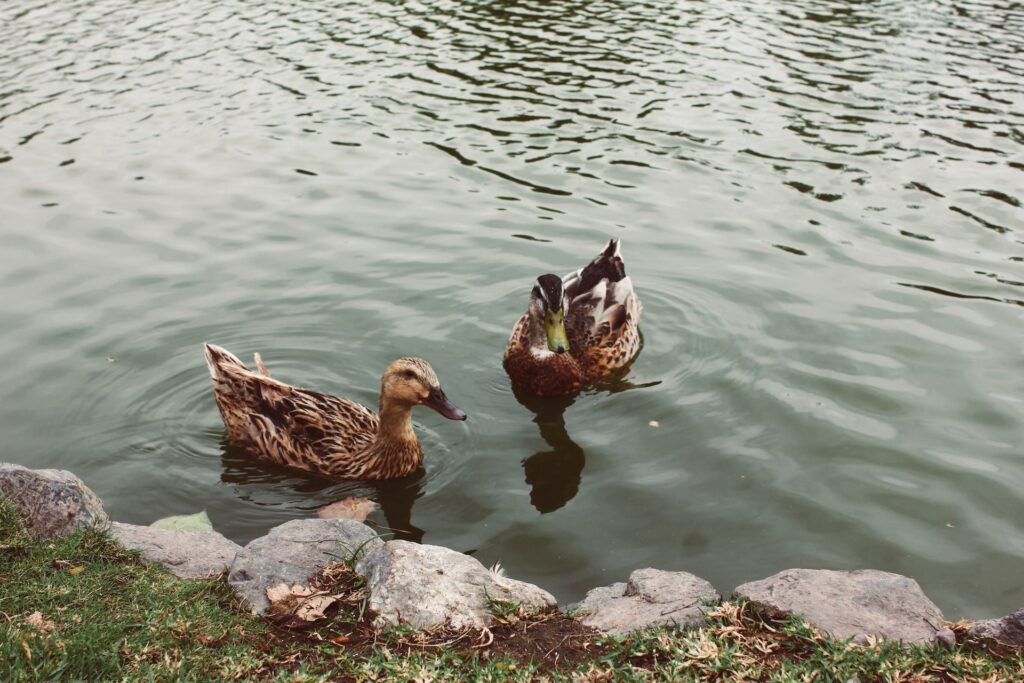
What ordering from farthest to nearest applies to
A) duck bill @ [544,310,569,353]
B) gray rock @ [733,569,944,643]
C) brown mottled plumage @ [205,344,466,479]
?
duck bill @ [544,310,569,353] → brown mottled plumage @ [205,344,466,479] → gray rock @ [733,569,944,643]

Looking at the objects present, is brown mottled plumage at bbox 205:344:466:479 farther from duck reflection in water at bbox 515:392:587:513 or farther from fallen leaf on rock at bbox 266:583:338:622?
fallen leaf on rock at bbox 266:583:338:622

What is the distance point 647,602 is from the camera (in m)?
5.64

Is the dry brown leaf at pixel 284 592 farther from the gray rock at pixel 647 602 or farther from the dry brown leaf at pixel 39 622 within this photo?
the gray rock at pixel 647 602

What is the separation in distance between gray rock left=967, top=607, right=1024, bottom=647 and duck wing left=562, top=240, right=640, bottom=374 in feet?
15.6

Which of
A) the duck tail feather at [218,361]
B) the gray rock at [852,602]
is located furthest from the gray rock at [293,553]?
the duck tail feather at [218,361]

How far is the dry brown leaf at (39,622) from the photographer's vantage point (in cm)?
462

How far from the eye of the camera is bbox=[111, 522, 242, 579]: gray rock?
19.0 ft

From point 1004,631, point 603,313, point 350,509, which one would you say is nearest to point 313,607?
point 350,509

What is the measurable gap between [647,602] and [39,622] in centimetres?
303

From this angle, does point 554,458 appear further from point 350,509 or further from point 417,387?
point 350,509

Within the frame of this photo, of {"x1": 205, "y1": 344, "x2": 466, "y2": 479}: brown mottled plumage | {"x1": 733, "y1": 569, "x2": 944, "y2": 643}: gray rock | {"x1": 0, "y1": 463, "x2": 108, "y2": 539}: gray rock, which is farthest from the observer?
{"x1": 205, "y1": 344, "x2": 466, "y2": 479}: brown mottled plumage

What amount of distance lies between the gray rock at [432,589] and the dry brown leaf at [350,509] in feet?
6.41

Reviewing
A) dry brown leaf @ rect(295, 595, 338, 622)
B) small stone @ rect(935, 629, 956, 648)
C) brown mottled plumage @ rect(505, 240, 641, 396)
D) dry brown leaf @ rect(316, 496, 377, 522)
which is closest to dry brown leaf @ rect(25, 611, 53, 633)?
dry brown leaf @ rect(295, 595, 338, 622)

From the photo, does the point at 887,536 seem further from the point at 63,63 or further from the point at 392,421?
the point at 63,63
